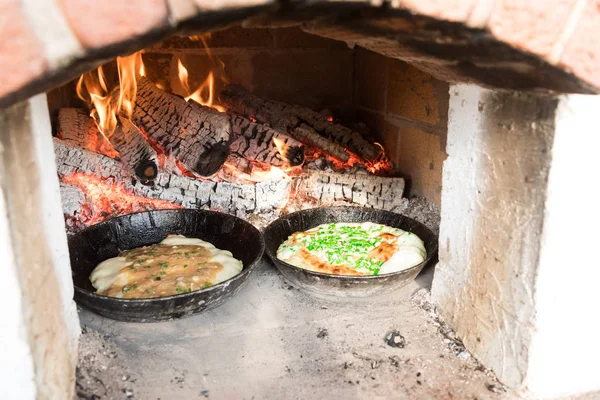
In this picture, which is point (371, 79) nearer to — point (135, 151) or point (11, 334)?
point (135, 151)

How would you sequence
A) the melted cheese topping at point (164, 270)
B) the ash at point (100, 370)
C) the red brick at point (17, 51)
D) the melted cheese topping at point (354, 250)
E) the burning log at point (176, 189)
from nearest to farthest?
1. the red brick at point (17, 51)
2. the ash at point (100, 370)
3. the melted cheese topping at point (164, 270)
4. the melted cheese topping at point (354, 250)
5. the burning log at point (176, 189)

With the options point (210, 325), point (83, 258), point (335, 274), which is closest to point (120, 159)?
point (83, 258)

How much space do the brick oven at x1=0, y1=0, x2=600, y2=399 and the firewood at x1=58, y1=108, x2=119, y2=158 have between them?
4 centimetres

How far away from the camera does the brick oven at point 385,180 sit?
3.54 feet

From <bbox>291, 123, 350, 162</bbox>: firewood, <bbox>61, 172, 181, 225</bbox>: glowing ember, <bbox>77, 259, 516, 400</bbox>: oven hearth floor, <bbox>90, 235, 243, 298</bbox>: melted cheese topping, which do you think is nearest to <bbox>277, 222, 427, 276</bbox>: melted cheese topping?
<bbox>77, 259, 516, 400</bbox>: oven hearth floor

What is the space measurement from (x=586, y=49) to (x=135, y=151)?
2495 mm

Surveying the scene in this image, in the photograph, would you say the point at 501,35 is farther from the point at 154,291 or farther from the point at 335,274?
the point at 154,291

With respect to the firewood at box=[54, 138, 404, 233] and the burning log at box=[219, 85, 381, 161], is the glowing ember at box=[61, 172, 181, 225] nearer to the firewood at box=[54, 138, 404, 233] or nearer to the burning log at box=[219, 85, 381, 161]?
the firewood at box=[54, 138, 404, 233]

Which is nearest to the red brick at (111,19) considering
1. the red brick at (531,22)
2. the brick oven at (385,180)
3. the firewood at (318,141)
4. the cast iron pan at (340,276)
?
the brick oven at (385,180)

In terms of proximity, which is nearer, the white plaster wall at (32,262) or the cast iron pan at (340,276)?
the white plaster wall at (32,262)

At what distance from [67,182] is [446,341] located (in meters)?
2.29

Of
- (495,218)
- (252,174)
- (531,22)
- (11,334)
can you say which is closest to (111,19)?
(11,334)

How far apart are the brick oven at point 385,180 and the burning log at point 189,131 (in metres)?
0.02

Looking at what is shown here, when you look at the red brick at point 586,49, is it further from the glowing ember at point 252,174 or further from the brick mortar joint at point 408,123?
the glowing ember at point 252,174
